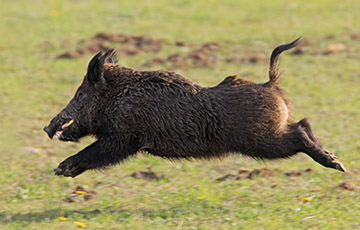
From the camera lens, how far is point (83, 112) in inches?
255

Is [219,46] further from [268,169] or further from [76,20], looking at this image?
[268,169]

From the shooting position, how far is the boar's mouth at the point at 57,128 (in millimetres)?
6461

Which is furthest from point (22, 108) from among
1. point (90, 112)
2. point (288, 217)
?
point (288, 217)

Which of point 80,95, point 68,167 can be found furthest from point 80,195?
point 80,95

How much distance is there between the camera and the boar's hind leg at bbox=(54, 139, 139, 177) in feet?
20.2

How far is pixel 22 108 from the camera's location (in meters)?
9.69

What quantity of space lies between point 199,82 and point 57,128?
476cm

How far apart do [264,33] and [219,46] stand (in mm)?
1404

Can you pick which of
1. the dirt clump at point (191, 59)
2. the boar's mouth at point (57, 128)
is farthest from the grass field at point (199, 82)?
the boar's mouth at point (57, 128)

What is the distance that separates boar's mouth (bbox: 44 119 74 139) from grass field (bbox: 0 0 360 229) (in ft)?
2.10

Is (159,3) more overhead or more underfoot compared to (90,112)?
more overhead

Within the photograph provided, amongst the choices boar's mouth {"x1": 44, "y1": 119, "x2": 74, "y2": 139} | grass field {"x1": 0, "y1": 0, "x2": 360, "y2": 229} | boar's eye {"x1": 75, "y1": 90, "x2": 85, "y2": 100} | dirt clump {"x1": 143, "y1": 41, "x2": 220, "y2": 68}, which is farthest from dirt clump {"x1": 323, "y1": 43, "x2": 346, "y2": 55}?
boar's mouth {"x1": 44, "y1": 119, "x2": 74, "y2": 139}

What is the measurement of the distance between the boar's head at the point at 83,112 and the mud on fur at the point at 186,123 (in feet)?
0.05

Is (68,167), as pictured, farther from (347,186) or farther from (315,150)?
(347,186)
